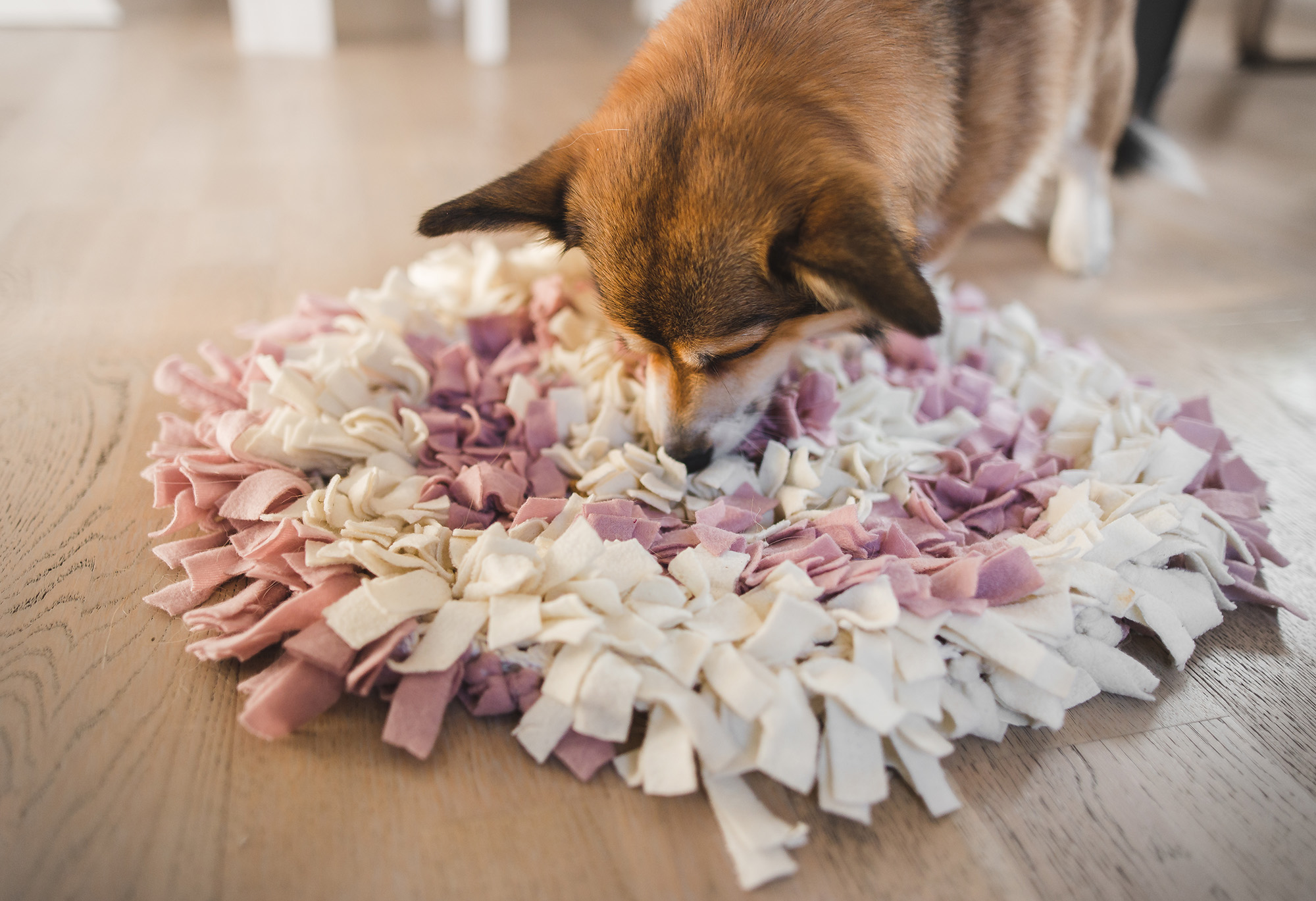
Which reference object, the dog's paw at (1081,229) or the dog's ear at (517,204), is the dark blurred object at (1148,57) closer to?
the dog's paw at (1081,229)

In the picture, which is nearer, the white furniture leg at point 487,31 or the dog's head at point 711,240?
the dog's head at point 711,240

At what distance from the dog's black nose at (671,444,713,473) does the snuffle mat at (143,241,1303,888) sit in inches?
0.7

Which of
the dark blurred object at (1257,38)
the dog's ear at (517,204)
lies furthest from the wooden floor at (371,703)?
the dark blurred object at (1257,38)

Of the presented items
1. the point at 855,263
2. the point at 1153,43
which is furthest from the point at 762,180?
the point at 1153,43

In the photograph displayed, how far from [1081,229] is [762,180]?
5.07 ft

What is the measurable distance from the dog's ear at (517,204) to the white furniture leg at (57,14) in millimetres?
3528

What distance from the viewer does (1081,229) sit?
233 centimetres

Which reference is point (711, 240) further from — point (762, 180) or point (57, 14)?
point (57, 14)

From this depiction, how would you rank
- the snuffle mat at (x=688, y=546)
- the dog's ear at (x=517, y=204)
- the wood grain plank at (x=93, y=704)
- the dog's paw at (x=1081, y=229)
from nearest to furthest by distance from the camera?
the wood grain plank at (x=93, y=704) < the snuffle mat at (x=688, y=546) < the dog's ear at (x=517, y=204) < the dog's paw at (x=1081, y=229)

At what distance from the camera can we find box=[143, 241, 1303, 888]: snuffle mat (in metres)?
1.05

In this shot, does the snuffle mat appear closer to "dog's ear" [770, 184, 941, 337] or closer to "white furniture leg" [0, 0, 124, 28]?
"dog's ear" [770, 184, 941, 337]

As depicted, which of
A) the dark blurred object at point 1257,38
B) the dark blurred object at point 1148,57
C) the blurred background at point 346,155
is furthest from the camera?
the dark blurred object at point 1257,38

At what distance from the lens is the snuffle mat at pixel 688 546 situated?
105 cm

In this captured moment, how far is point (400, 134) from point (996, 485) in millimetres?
2270
